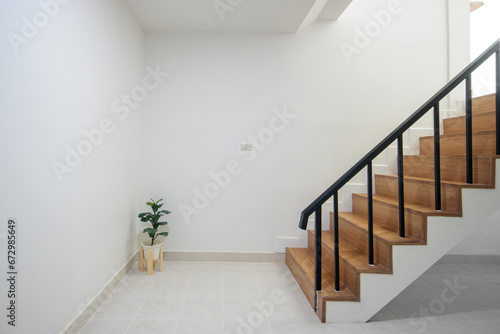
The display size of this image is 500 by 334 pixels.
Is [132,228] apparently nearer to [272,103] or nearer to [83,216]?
[83,216]

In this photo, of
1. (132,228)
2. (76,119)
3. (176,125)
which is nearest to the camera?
(76,119)

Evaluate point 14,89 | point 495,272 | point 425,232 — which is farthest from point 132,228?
point 495,272

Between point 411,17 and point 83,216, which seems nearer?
point 83,216

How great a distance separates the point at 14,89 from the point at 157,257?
1979 mm

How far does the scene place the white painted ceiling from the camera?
2.51 metres

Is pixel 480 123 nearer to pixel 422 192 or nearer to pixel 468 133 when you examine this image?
pixel 468 133

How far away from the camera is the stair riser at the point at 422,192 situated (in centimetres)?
186

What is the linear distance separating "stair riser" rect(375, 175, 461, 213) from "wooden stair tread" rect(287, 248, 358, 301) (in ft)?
3.07

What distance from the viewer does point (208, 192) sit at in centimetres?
306

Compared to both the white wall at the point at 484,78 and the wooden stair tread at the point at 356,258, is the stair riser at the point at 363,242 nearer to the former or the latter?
the wooden stair tread at the point at 356,258
